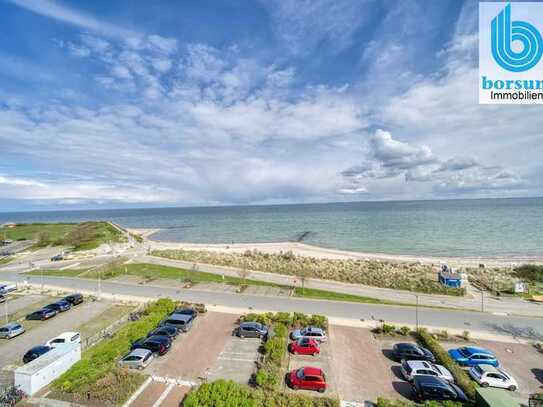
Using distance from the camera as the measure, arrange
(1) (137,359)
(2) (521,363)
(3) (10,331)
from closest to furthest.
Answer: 1. (1) (137,359)
2. (2) (521,363)
3. (3) (10,331)

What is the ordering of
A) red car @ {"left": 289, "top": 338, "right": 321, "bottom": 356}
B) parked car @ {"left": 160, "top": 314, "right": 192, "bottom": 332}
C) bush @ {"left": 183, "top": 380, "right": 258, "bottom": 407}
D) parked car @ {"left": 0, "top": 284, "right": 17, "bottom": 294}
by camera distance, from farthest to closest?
parked car @ {"left": 0, "top": 284, "right": 17, "bottom": 294}, parked car @ {"left": 160, "top": 314, "right": 192, "bottom": 332}, red car @ {"left": 289, "top": 338, "right": 321, "bottom": 356}, bush @ {"left": 183, "top": 380, "right": 258, "bottom": 407}

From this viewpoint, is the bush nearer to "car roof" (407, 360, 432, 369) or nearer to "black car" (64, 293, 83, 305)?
"car roof" (407, 360, 432, 369)

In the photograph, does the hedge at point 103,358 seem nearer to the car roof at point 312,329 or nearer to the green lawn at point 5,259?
the car roof at point 312,329

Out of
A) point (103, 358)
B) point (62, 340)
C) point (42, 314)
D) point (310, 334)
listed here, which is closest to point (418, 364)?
point (310, 334)

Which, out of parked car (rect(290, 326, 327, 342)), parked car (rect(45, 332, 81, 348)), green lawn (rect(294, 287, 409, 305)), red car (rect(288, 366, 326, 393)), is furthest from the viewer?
green lawn (rect(294, 287, 409, 305))

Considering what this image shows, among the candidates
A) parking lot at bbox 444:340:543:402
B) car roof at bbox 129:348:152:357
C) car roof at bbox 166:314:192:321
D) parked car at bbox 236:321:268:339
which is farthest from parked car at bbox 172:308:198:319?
parking lot at bbox 444:340:543:402

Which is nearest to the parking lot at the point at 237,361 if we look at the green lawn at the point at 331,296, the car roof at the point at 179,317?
the car roof at the point at 179,317

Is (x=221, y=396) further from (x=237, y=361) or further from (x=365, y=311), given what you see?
(x=365, y=311)
